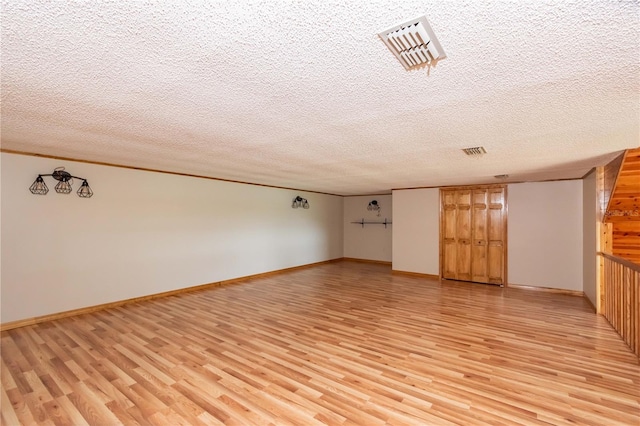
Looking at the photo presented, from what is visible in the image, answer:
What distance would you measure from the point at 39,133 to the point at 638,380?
19.4ft

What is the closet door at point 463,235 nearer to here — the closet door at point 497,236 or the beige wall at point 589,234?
the closet door at point 497,236

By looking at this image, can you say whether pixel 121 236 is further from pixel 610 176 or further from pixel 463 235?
pixel 610 176

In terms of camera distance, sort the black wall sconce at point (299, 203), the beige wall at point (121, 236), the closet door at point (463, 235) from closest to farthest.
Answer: the beige wall at point (121, 236), the closet door at point (463, 235), the black wall sconce at point (299, 203)

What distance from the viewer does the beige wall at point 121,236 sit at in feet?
12.5

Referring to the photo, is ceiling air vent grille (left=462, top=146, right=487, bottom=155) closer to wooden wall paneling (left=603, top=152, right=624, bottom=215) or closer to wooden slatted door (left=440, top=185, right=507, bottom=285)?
wooden wall paneling (left=603, top=152, right=624, bottom=215)

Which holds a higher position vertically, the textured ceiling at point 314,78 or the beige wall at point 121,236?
the textured ceiling at point 314,78

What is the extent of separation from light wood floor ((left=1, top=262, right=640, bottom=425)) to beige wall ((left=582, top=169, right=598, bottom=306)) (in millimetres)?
602

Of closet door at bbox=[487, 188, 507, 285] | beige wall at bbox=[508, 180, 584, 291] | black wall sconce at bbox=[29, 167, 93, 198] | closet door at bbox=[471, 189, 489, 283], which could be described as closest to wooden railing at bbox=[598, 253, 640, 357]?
beige wall at bbox=[508, 180, 584, 291]

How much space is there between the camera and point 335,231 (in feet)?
31.6

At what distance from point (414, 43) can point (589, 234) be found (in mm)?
5486

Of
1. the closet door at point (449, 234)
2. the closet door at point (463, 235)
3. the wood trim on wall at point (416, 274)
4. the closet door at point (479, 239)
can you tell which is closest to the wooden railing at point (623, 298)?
the closet door at point (479, 239)

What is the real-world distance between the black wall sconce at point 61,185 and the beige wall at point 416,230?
629 centimetres

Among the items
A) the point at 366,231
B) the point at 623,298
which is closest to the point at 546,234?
the point at 623,298

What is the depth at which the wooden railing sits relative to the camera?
3.02 meters
